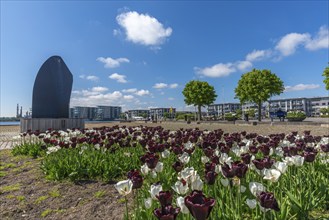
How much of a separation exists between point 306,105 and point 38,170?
509 ft

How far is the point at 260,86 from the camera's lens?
36.7 metres

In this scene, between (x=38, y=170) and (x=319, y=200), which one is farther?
(x=38, y=170)

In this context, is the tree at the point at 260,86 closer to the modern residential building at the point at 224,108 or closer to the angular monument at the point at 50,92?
the angular monument at the point at 50,92

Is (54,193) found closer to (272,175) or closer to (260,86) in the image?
(272,175)

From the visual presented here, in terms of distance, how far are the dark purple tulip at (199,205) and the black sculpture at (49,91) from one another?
2104 cm

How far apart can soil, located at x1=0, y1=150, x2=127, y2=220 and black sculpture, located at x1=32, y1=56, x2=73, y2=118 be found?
50.4 feet

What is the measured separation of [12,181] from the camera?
575cm

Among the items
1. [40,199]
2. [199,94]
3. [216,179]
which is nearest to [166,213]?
[216,179]

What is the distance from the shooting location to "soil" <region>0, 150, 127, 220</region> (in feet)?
12.8

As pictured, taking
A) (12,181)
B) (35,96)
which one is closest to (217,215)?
(12,181)

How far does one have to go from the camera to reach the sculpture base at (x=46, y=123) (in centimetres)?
1778

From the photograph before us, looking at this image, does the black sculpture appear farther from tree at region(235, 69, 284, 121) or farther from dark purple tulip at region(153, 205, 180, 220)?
tree at region(235, 69, 284, 121)

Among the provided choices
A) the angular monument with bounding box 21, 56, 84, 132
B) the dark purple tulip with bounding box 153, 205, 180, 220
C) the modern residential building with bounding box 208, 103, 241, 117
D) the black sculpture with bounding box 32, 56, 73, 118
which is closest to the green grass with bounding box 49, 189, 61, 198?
the dark purple tulip with bounding box 153, 205, 180, 220

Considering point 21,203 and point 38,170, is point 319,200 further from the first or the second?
point 38,170
